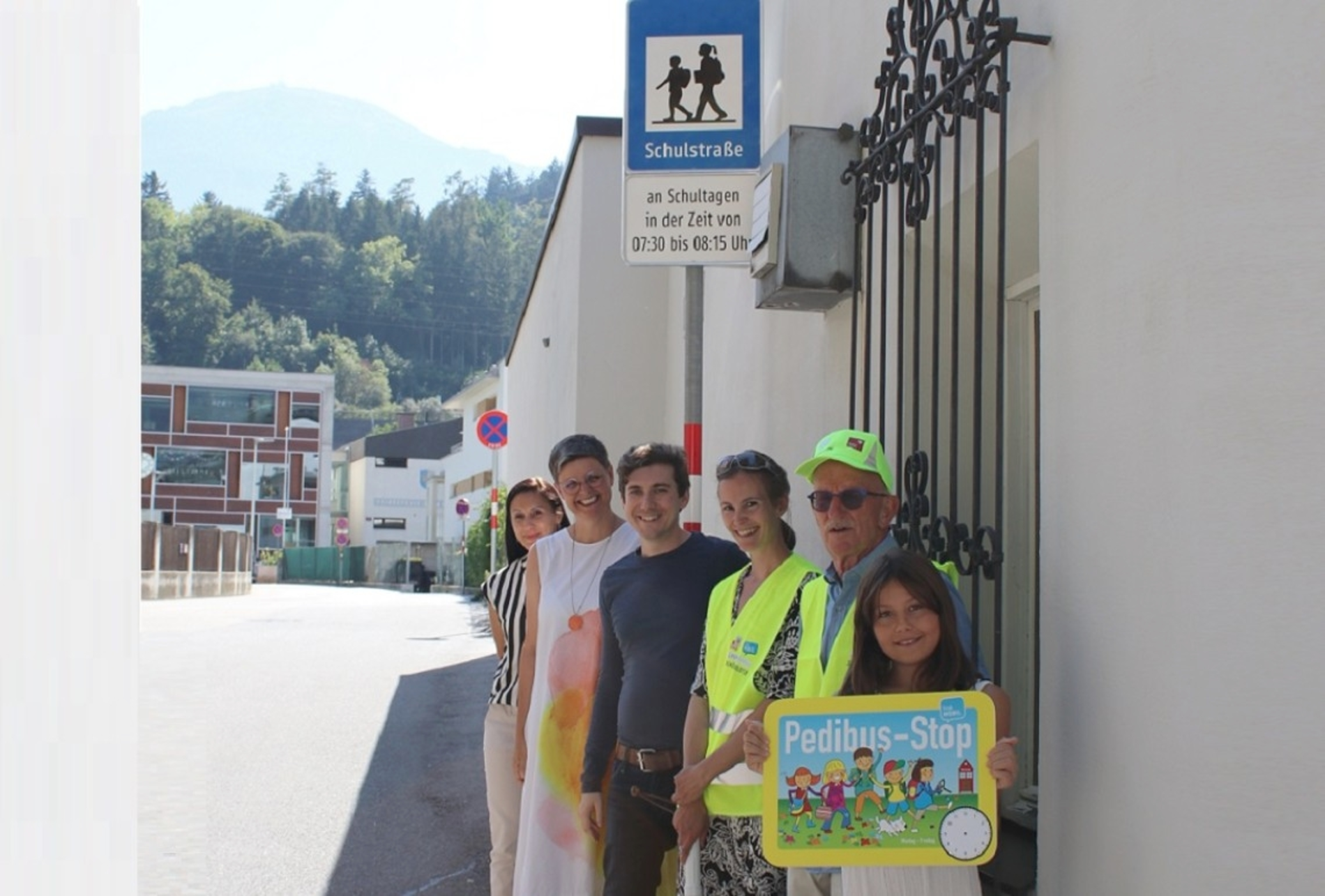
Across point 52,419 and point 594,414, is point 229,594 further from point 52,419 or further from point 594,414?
point 52,419

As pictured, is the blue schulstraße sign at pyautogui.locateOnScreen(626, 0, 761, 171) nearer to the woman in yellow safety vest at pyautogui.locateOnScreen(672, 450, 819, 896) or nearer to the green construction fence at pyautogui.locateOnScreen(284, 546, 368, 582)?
the woman in yellow safety vest at pyautogui.locateOnScreen(672, 450, 819, 896)

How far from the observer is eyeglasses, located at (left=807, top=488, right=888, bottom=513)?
12.1 feet

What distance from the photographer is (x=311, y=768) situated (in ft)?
32.8

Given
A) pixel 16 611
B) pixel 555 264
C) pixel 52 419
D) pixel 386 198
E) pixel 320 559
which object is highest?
pixel 386 198

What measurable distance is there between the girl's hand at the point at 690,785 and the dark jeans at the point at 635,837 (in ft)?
1.60

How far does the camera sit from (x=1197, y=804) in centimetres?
271

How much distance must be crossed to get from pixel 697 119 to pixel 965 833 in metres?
3.70

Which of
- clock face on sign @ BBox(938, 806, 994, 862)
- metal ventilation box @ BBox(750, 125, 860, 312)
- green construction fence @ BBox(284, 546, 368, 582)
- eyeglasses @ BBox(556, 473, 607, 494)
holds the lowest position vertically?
green construction fence @ BBox(284, 546, 368, 582)

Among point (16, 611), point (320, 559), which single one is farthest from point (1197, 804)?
point (320, 559)

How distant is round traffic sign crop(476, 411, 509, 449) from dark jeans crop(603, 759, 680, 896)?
19.2m

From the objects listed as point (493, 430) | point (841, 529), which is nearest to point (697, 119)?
point (841, 529)

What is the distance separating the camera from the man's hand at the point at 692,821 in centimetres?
390

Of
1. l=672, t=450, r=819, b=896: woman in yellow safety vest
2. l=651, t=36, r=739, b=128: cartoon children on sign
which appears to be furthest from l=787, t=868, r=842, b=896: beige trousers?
l=651, t=36, r=739, b=128: cartoon children on sign

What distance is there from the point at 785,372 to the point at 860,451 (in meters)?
2.92
